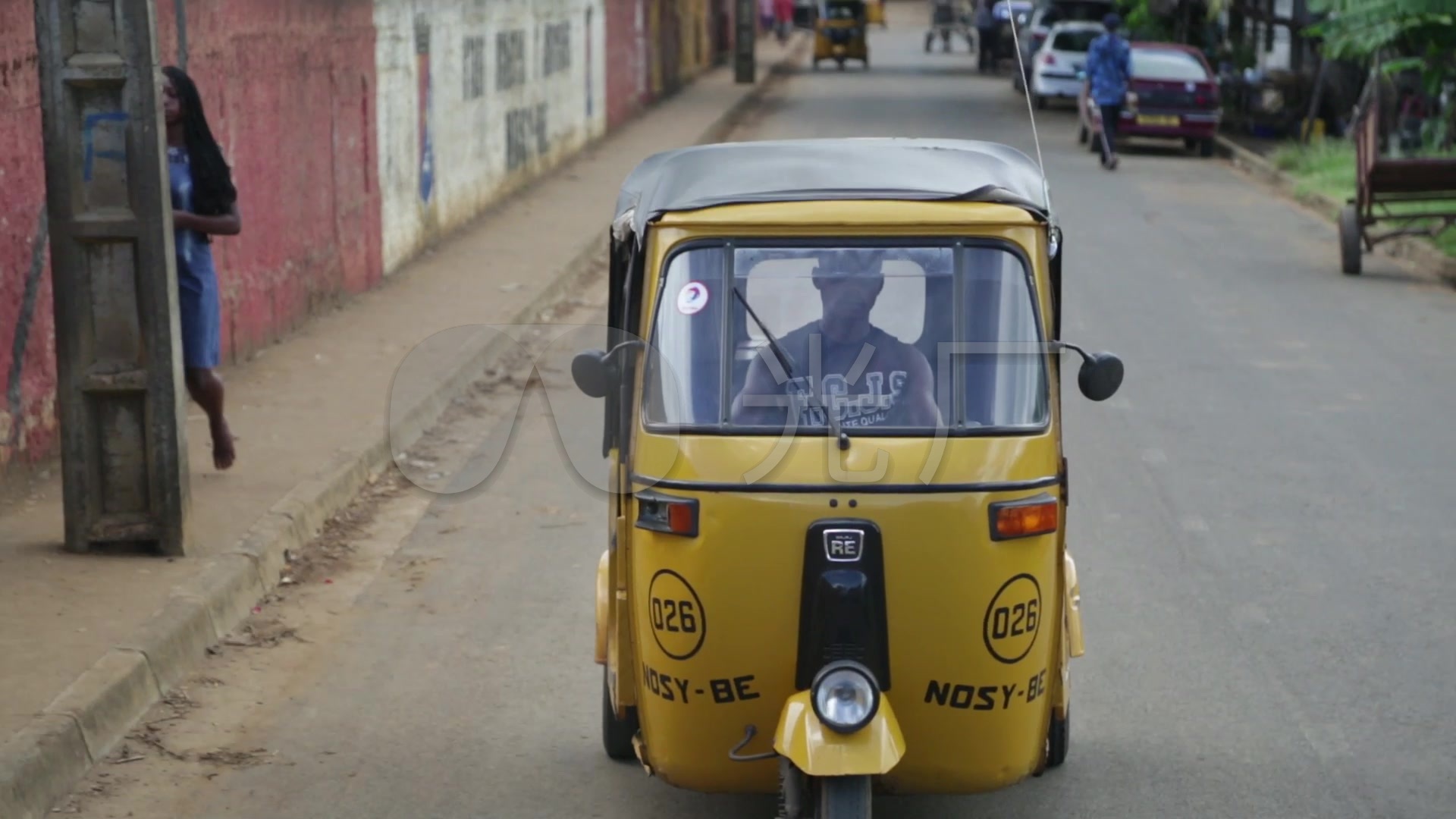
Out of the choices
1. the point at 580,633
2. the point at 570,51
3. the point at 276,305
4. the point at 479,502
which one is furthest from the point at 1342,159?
the point at 580,633

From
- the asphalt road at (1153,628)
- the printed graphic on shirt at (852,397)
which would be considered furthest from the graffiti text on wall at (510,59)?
the printed graphic on shirt at (852,397)

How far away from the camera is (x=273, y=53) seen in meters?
12.8

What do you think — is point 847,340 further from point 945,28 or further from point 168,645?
point 945,28

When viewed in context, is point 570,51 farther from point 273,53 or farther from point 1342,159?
point 273,53

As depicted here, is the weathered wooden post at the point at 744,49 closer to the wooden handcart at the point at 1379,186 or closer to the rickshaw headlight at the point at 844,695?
the wooden handcart at the point at 1379,186

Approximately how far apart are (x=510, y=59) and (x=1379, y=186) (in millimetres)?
9623

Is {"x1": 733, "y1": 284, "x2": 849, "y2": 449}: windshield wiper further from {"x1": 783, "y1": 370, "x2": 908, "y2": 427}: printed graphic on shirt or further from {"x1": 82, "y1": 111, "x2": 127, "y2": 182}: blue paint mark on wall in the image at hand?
{"x1": 82, "y1": 111, "x2": 127, "y2": 182}: blue paint mark on wall

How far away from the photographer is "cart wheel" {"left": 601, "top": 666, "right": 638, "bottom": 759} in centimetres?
595

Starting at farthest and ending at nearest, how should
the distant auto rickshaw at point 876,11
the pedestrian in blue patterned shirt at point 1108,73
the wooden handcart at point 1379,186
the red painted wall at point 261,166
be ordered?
the distant auto rickshaw at point 876,11 → the pedestrian in blue patterned shirt at point 1108,73 → the wooden handcart at point 1379,186 → the red painted wall at point 261,166

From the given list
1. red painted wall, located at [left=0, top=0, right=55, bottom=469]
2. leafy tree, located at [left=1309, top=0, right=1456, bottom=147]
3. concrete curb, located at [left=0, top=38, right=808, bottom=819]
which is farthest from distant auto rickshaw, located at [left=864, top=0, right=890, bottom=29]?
red painted wall, located at [left=0, top=0, right=55, bottom=469]

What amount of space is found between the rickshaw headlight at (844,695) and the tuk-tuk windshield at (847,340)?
633mm

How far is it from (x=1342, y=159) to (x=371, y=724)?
2164 centimetres

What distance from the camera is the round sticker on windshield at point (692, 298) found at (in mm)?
4984

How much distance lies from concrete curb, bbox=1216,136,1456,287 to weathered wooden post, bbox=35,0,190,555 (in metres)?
12.9
